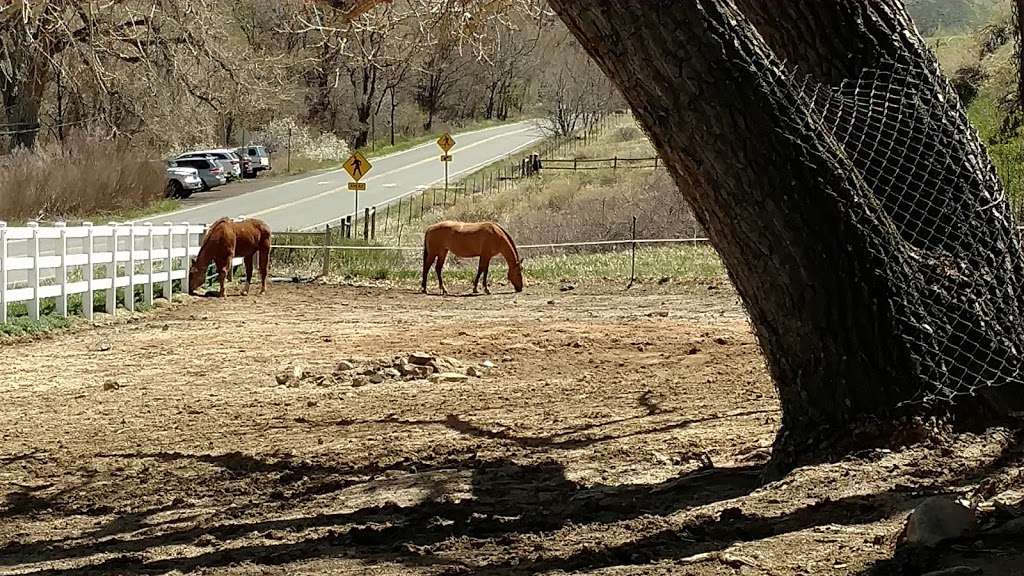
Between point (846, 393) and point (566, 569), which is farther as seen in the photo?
point (846, 393)

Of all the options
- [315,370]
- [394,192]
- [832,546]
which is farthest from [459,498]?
[394,192]

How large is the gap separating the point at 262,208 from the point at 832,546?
42.0m

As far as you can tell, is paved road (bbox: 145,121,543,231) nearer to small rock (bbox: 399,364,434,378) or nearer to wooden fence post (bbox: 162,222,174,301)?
wooden fence post (bbox: 162,222,174,301)

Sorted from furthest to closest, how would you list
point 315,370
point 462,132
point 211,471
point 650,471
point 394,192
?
point 462,132 < point 394,192 < point 315,370 < point 211,471 < point 650,471

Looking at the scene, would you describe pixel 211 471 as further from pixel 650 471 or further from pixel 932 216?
pixel 932 216

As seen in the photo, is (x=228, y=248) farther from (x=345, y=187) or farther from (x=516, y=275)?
(x=345, y=187)

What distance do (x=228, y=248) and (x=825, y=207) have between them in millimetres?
16461

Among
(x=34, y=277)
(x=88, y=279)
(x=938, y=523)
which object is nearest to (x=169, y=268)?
(x=88, y=279)

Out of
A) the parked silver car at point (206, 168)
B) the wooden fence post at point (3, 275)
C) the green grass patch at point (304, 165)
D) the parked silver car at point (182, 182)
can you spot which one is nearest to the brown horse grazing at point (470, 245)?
the wooden fence post at point (3, 275)

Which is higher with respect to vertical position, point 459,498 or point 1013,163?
point 1013,163

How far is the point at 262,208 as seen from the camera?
147 ft

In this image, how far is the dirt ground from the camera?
4.47 m

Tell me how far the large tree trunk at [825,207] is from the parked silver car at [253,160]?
53.2m

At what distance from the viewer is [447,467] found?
6.62 metres
